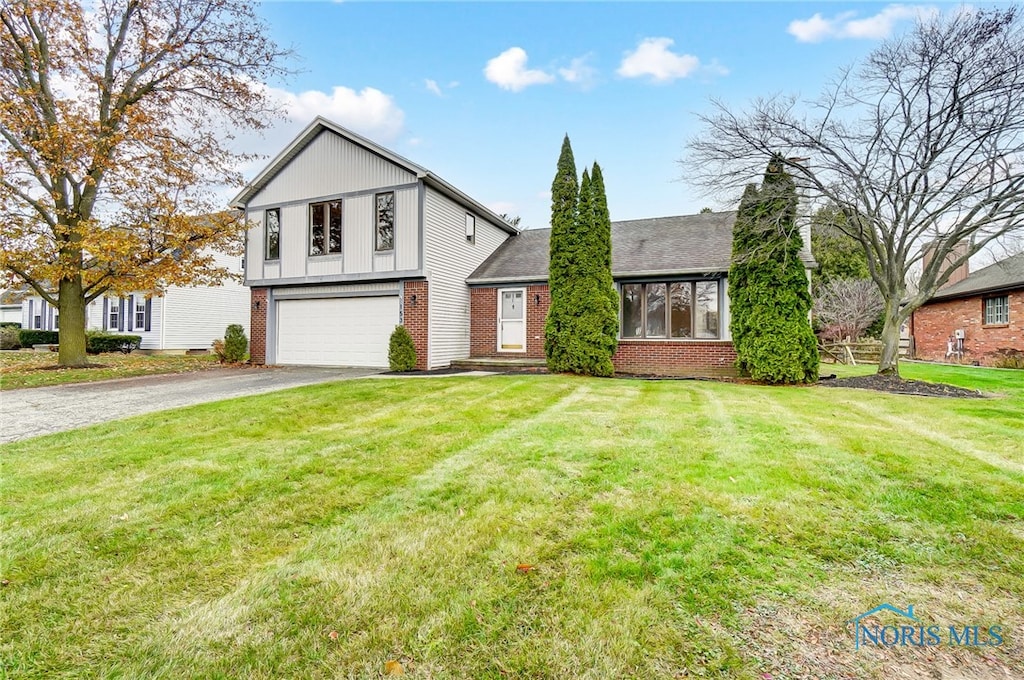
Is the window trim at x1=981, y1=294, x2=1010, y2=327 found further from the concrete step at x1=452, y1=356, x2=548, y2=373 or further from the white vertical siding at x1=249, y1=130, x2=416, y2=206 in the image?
the white vertical siding at x1=249, y1=130, x2=416, y2=206

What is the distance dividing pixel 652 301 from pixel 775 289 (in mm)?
3253

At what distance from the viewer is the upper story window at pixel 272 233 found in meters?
13.5

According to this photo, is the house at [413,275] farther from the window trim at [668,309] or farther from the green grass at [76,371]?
the green grass at [76,371]

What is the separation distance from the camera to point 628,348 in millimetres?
12180

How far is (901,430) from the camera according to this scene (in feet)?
16.4

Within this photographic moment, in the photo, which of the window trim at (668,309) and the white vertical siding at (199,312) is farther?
the white vertical siding at (199,312)

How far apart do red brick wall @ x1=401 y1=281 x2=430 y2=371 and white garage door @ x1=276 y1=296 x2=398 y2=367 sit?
1.62 feet

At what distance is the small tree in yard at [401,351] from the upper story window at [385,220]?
239 cm

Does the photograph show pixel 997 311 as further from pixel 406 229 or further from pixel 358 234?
pixel 358 234

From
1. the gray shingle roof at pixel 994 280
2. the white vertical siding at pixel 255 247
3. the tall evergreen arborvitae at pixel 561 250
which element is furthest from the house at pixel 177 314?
the gray shingle roof at pixel 994 280

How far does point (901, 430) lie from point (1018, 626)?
3839mm

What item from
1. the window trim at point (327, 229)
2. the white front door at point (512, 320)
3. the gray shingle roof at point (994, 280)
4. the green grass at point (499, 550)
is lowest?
the green grass at point (499, 550)

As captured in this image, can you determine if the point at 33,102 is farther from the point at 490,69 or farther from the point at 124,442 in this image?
the point at 124,442

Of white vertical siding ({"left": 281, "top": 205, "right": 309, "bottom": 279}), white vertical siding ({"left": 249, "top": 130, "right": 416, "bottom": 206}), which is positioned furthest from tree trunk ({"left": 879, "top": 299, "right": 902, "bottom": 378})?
white vertical siding ({"left": 281, "top": 205, "right": 309, "bottom": 279})
